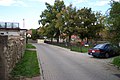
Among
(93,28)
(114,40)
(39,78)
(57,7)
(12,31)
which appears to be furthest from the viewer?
(57,7)

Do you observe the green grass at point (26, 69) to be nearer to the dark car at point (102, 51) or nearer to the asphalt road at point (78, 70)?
the asphalt road at point (78, 70)

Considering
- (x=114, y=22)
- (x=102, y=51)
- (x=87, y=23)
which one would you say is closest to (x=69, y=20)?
(x=87, y=23)

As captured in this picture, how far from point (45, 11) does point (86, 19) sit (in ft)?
75.8

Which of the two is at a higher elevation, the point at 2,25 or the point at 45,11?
the point at 45,11

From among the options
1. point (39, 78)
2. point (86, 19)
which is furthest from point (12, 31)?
point (39, 78)

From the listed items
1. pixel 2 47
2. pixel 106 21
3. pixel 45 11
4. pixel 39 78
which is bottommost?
pixel 39 78

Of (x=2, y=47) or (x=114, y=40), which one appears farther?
(x=114, y=40)

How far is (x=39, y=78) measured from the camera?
494 inches

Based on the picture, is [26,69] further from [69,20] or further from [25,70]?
[69,20]

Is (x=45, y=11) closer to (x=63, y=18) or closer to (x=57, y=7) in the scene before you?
(x=57, y=7)

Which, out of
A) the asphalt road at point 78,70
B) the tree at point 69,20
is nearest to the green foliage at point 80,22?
the tree at point 69,20

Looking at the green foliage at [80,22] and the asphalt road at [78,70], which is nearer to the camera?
the asphalt road at [78,70]

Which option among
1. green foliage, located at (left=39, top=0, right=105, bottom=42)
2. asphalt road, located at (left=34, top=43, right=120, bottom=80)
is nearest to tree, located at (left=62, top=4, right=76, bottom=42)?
green foliage, located at (left=39, top=0, right=105, bottom=42)

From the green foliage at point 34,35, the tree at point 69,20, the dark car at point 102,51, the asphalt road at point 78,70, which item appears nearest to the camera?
the asphalt road at point 78,70
